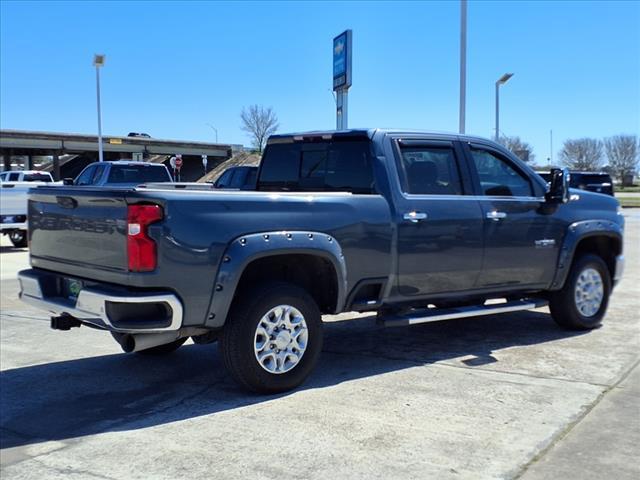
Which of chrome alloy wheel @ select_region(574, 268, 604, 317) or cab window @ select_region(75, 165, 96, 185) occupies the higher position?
cab window @ select_region(75, 165, 96, 185)

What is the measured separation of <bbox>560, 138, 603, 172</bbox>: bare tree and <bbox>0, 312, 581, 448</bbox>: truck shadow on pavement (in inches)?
3587

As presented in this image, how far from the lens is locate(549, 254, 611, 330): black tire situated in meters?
7.15

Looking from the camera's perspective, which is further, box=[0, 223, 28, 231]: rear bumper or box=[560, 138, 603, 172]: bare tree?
box=[560, 138, 603, 172]: bare tree

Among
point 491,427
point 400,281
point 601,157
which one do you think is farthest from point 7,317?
point 601,157

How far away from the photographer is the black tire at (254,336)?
488 cm

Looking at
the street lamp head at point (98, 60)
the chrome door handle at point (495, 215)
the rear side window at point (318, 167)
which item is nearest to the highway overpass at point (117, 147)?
the street lamp head at point (98, 60)

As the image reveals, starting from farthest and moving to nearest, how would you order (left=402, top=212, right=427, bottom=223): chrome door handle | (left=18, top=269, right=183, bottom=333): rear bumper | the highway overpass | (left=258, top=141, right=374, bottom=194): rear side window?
the highway overpass
(left=258, top=141, right=374, bottom=194): rear side window
(left=402, top=212, right=427, bottom=223): chrome door handle
(left=18, top=269, right=183, bottom=333): rear bumper

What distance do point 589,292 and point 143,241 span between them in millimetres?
4932

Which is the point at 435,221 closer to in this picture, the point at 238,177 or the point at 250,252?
the point at 250,252

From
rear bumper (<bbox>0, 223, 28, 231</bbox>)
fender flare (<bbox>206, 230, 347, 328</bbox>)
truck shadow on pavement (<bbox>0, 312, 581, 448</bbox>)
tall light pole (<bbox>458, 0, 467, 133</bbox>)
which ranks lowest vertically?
truck shadow on pavement (<bbox>0, 312, 581, 448</bbox>)

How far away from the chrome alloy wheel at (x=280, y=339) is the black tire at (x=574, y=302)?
10.7 feet

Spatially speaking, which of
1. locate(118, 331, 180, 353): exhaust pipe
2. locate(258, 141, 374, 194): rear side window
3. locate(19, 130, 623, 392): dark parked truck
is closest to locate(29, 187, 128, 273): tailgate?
locate(19, 130, 623, 392): dark parked truck

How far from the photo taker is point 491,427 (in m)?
4.40

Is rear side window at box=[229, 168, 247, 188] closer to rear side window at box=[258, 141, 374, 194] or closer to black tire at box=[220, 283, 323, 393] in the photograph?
rear side window at box=[258, 141, 374, 194]
